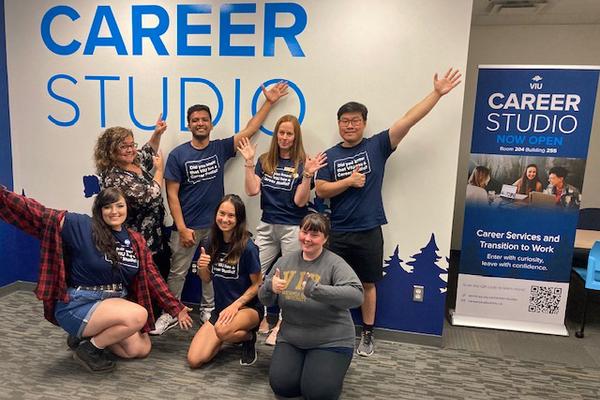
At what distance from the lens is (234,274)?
8.68 ft

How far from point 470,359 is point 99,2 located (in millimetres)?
3448

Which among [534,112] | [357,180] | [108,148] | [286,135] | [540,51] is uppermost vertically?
[540,51]

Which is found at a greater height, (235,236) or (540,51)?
(540,51)

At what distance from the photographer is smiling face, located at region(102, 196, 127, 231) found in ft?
8.16

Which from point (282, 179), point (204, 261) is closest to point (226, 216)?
point (204, 261)

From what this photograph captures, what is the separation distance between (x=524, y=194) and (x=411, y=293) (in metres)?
1.09

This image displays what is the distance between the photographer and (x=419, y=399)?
240 cm

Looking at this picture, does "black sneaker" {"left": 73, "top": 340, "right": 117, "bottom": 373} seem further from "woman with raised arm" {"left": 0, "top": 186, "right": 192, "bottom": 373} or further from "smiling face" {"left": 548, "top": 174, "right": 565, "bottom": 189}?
"smiling face" {"left": 548, "top": 174, "right": 565, "bottom": 189}

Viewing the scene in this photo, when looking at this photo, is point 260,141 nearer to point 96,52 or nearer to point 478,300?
point 96,52

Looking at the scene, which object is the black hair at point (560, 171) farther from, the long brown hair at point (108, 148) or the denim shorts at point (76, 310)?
the denim shorts at point (76, 310)

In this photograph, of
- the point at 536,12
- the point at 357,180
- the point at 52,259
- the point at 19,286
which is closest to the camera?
the point at 52,259

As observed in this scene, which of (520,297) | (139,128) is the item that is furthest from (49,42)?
(520,297)

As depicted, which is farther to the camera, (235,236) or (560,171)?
(560,171)

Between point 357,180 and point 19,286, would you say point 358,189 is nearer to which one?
point 357,180
